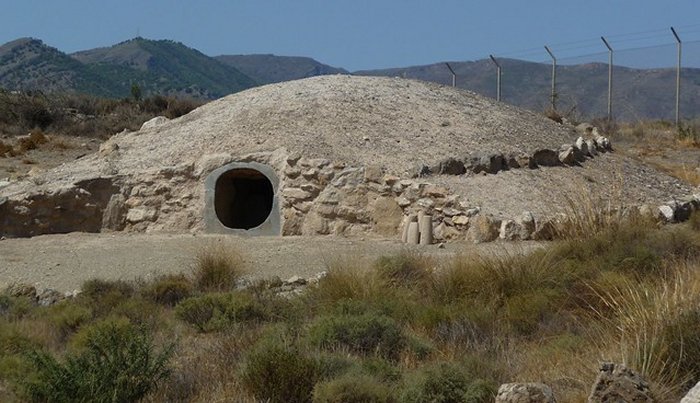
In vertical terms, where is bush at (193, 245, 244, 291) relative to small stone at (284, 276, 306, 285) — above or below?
above

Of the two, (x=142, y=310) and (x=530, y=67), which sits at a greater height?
(x=530, y=67)

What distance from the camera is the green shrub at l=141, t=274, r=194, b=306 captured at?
11320mm

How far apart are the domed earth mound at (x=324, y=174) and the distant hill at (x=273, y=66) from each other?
102m

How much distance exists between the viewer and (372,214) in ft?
51.3

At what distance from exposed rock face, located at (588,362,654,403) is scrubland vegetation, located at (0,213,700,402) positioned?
1.10 feet

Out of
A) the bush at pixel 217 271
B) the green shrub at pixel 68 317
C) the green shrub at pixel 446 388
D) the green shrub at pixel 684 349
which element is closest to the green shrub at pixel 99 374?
the green shrub at pixel 446 388

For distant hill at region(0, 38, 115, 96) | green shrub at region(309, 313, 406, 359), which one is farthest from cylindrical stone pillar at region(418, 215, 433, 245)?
distant hill at region(0, 38, 115, 96)

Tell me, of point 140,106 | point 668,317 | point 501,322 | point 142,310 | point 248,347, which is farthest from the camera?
point 140,106

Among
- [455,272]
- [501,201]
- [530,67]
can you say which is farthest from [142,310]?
[530,67]

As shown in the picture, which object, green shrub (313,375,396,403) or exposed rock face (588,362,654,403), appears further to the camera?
green shrub (313,375,396,403)

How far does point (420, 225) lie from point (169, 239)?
11.8ft

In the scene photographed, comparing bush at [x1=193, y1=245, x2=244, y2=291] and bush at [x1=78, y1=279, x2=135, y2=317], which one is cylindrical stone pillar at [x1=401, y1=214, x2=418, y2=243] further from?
bush at [x1=78, y1=279, x2=135, y2=317]

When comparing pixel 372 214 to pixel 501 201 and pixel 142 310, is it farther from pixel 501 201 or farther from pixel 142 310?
pixel 142 310

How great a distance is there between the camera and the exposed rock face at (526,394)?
20.5 feet
